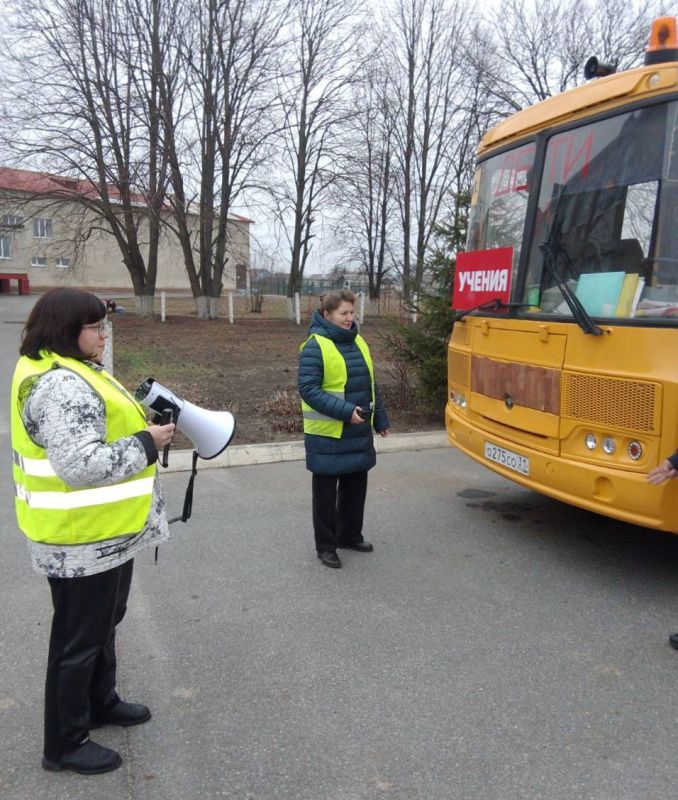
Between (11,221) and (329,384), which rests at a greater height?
(11,221)

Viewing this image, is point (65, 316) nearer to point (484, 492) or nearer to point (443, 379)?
point (484, 492)

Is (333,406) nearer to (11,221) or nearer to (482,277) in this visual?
(482,277)

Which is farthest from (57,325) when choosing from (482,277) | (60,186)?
(60,186)

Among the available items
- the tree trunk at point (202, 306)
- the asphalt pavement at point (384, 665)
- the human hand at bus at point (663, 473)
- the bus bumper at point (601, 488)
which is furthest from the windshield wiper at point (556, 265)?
the tree trunk at point (202, 306)

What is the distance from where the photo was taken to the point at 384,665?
3207 millimetres

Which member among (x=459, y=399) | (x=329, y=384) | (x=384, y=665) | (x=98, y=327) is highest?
(x=98, y=327)

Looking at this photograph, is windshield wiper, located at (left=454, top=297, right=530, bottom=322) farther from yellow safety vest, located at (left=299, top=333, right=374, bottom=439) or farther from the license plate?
yellow safety vest, located at (left=299, top=333, right=374, bottom=439)

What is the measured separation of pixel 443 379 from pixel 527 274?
363 centimetres

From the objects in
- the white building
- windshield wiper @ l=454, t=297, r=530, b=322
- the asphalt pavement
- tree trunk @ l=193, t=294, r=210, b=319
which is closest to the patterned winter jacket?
the asphalt pavement

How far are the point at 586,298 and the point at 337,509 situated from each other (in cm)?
211

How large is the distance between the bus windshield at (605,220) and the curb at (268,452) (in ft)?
10.0

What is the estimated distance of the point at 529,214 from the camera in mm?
4629

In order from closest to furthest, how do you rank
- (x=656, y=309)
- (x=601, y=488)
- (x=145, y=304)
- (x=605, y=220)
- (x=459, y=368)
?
(x=656, y=309) < (x=601, y=488) < (x=605, y=220) < (x=459, y=368) < (x=145, y=304)

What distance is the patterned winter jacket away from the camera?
216 centimetres
